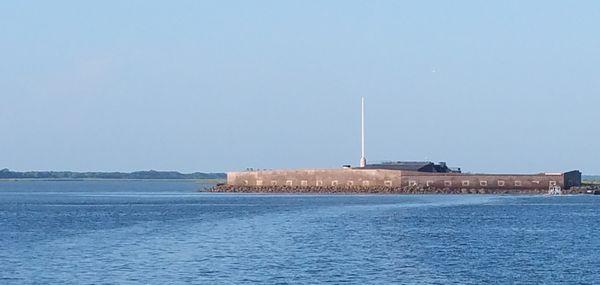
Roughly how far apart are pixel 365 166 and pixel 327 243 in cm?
8709

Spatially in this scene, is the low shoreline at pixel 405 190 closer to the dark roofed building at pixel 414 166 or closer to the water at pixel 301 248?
the dark roofed building at pixel 414 166

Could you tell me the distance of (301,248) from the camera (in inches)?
1944

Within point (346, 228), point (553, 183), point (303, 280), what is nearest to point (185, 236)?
point (346, 228)

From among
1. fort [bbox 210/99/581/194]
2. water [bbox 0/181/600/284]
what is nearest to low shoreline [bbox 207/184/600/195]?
fort [bbox 210/99/581/194]

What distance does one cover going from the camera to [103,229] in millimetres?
63094

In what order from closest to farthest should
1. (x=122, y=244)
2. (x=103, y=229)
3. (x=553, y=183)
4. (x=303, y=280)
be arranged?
(x=303, y=280)
(x=122, y=244)
(x=103, y=229)
(x=553, y=183)

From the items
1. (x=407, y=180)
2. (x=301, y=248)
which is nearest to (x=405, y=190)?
(x=407, y=180)

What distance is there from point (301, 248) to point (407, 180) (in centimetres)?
8209

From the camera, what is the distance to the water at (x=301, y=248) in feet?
128

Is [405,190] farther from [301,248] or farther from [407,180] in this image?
[301,248]

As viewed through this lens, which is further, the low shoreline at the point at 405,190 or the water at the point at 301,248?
the low shoreline at the point at 405,190

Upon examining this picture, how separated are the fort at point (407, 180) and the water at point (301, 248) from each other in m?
49.4

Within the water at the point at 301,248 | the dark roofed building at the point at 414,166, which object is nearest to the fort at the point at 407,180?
the dark roofed building at the point at 414,166

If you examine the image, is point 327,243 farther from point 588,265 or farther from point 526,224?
point 526,224
